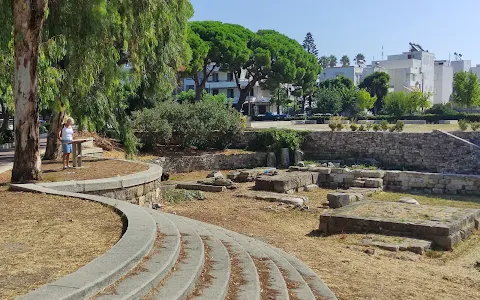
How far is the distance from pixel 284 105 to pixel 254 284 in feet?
193

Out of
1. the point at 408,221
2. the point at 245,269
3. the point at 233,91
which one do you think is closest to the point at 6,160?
the point at 408,221

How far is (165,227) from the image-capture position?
679cm

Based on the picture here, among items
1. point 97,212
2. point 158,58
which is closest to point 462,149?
point 158,58

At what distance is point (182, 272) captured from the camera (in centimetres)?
503

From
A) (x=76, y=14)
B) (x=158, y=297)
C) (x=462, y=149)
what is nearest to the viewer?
(x=158, y=297)

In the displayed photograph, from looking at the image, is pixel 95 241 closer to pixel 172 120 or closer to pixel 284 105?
pixel 172 120

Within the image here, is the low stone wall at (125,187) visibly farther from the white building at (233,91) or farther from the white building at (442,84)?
the white building at (442,84)

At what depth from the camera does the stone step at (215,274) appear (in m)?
4.67

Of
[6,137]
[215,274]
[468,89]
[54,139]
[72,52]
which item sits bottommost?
[215,274]

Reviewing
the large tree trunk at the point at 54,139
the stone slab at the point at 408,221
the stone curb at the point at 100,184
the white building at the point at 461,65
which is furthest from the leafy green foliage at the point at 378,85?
the stone curb at the point at 100,184

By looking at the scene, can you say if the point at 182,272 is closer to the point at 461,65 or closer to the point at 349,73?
the point at 349,73

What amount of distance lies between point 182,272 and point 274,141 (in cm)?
2212

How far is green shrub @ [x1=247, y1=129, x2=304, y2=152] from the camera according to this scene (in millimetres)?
26844

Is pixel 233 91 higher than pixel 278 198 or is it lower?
higher
